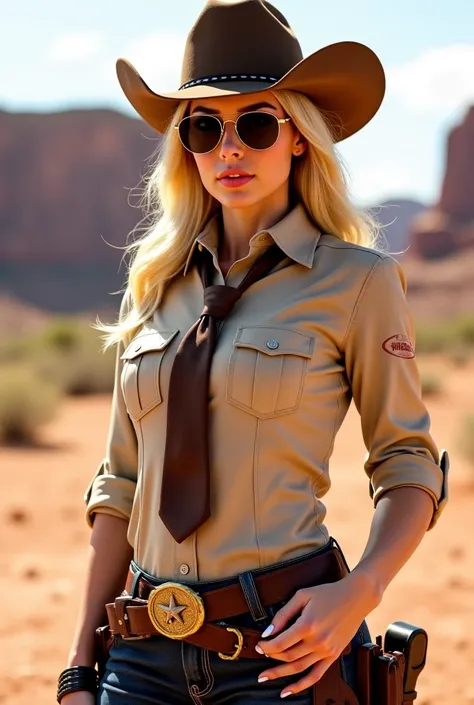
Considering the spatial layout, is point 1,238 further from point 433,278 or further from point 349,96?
Result: point 349,96

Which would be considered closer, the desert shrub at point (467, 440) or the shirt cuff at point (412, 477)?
the shirt cuff at point (412, 477)

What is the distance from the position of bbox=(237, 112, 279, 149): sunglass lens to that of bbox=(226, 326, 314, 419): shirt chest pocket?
435 mm

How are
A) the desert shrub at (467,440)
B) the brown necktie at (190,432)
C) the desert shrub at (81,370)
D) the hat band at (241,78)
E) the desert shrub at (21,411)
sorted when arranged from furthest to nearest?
1. the desert shrub at (81,370)
2. the desert shrub at (21,411)
3. the desert shrub at (467,440)
4. the hat band at (241,78)
5. the brown necktie at (190,432)

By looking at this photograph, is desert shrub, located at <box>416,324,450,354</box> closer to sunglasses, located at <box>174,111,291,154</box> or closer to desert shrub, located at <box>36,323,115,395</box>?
desert shrub, located at <box>36,323,115,395</box>

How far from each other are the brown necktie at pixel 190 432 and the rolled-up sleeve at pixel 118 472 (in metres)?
0.30

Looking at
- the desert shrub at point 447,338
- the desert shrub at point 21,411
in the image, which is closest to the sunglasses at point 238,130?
the desert shrub at point 21,411

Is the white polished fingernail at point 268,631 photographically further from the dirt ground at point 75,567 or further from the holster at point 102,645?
the dirt ground at point 75,567

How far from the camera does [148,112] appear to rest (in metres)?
2.50

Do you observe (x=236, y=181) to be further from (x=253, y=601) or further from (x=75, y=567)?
(x=75, y=567)

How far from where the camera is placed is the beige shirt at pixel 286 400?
198cm

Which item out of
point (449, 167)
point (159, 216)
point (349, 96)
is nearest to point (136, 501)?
point (159, 216)

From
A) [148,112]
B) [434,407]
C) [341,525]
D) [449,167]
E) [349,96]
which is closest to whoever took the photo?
[349,96]

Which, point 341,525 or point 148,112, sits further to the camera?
point 341,525

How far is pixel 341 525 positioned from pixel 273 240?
6.24 meters
